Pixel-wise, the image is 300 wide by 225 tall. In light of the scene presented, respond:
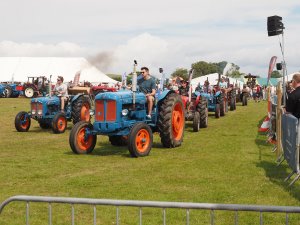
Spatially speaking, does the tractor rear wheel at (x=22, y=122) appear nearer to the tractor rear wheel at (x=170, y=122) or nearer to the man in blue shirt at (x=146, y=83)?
the man in blue shirt at (x=146, y=83)

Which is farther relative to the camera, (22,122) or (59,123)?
(22,122)

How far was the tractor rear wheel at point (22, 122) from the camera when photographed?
580 inches

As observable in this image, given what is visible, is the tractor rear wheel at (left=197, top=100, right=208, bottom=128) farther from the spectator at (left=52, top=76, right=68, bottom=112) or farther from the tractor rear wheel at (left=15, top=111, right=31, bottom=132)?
the tractor rear wheel at (left=15, top=111, right=31, bottom=132)

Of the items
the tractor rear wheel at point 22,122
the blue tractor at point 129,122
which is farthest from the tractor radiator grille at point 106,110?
the tractor rear wheel at point 22,122

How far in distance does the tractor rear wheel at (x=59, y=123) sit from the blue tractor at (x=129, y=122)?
430 centimetres

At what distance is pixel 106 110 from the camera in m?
9.63

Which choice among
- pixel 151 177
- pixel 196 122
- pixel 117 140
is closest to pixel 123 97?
pixel 117 140

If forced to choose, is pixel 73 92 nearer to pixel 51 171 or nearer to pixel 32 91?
pixel 51 171

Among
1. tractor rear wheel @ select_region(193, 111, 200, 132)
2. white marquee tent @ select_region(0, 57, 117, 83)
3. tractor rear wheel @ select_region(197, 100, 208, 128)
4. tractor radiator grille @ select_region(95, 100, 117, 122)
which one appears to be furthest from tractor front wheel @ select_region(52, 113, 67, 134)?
white marquee tent @ select_region(0, 57, 117, 83)

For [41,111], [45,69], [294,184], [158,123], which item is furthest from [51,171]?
[45,69]

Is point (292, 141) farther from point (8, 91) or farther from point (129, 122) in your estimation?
point (8, 91)

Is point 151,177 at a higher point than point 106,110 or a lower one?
lower

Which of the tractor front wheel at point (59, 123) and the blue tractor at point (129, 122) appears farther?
the tractor front wheel at point (59, 123)

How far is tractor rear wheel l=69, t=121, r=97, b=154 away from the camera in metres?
9.58
